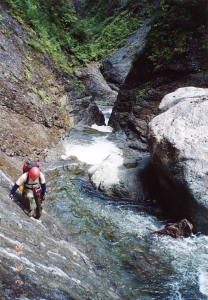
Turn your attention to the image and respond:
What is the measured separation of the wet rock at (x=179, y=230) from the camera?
7980 mm

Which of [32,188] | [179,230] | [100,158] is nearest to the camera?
[32,188]

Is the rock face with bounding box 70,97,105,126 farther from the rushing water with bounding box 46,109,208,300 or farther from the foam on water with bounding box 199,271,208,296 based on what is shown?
the foam on water with bounding box 199,271,208,296

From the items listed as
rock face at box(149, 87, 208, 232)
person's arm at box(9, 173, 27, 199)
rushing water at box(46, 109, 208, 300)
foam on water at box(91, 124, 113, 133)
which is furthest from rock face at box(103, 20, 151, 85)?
person's arm at box(9, 173, 27, 199)

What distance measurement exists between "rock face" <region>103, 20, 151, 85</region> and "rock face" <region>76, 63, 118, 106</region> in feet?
7.57

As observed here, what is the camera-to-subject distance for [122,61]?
2784cm

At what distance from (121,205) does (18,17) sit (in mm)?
12222

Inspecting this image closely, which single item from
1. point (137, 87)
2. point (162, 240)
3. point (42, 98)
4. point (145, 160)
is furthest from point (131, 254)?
point (137, 87)

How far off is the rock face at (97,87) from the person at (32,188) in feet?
47.0

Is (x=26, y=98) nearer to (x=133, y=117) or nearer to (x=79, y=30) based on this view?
(x=133, y=117)

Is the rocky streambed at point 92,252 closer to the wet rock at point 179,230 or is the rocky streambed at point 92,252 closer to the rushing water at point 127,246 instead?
the rushing water at point 127,246

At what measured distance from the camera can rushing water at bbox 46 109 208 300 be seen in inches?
244

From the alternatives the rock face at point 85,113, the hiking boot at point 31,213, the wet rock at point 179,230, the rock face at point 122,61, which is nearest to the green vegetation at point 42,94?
the rock face at point 85,113

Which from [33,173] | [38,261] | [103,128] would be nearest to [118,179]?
[33,173]

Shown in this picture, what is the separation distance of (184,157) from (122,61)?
831 inches
